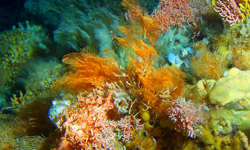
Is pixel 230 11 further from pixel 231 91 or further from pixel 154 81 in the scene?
pixel 154 81

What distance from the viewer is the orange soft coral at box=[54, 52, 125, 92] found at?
9.51 feet

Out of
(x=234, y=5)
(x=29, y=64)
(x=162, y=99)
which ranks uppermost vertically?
(x=234, y=5)

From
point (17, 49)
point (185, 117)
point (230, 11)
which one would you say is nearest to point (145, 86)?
point (185, 117)

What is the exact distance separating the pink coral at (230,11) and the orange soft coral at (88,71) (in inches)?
110

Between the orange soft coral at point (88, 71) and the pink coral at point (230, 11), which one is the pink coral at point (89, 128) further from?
the pink coral at point (230, 11)

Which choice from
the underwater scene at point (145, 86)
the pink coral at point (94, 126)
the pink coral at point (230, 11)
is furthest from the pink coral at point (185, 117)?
the pink coral at point (230, 11)

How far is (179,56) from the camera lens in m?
3.79

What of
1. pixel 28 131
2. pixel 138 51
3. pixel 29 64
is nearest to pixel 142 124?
pixel 138 51

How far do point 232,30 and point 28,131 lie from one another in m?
5.22

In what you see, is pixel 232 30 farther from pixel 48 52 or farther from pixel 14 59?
pixel 14 59

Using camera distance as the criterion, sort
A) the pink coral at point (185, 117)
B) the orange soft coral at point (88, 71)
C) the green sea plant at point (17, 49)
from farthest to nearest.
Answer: the green sea plant at point (17, 49) < the orange soft coral at point (88, 71) < the pink coral at point (185, 117)

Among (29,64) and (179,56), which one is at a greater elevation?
(179,56)

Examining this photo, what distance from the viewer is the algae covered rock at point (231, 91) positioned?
2580mm

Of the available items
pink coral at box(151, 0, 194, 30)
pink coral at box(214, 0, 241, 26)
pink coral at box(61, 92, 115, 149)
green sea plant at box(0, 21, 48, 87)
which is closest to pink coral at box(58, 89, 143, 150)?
pink coral at box(61, 92, 115, 149)
